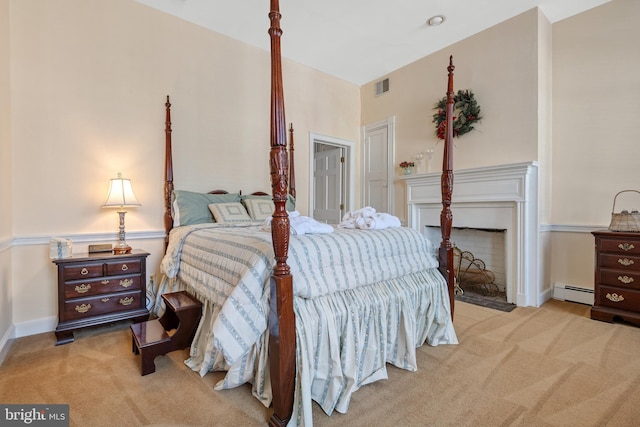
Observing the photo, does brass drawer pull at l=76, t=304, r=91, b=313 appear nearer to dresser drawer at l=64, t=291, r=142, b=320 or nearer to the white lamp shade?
dresser drawer at l=64, t=291, r=142, b=320

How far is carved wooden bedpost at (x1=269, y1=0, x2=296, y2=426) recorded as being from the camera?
137 centimetres

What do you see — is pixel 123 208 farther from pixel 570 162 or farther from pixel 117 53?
pixel 570 162

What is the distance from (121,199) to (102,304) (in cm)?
88

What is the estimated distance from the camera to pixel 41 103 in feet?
8.31

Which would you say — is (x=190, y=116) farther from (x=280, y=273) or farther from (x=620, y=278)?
(x=620, y=278)

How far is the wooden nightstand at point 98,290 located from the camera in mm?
2295

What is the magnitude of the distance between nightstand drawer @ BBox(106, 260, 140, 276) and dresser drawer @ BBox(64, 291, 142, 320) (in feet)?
0.59

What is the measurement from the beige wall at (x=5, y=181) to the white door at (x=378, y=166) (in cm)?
411

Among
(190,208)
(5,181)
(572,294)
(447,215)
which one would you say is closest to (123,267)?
(190,208)

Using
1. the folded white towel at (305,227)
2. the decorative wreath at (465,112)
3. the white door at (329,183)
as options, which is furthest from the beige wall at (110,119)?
the decorative wreath at (465,112)

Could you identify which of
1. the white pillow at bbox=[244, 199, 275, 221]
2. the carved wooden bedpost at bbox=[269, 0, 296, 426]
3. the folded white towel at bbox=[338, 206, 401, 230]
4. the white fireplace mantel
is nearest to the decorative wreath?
the white fireplace mantel

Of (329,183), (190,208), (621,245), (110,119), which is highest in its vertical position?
(110,119)

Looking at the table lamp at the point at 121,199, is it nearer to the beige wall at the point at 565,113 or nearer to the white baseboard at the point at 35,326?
the white baseboard at the point at 35,326
